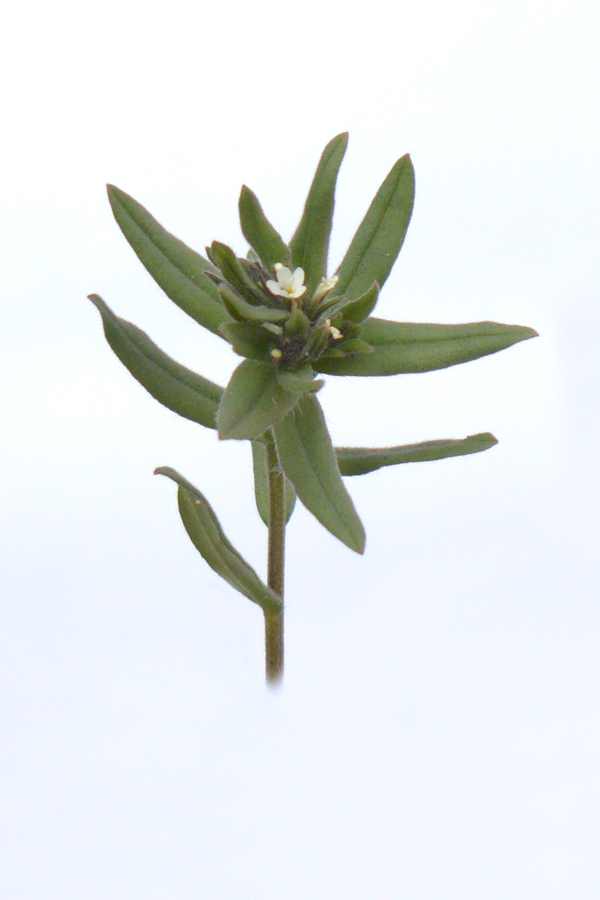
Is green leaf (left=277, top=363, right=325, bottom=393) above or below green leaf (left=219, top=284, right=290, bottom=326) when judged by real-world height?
below

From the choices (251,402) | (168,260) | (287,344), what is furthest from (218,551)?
(168,260)

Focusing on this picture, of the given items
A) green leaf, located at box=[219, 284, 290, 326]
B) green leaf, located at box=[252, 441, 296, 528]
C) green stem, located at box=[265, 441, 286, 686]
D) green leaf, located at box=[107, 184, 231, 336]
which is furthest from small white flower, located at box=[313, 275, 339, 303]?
green leaf, located at box=[252, 441, 296, 528]

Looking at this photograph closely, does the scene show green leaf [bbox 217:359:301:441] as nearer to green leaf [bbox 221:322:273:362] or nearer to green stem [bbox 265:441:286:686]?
green leaf [bbox 221:322:273:362]

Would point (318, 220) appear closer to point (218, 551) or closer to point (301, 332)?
point (301, 332)

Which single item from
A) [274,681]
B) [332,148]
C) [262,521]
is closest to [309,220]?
[332,148]

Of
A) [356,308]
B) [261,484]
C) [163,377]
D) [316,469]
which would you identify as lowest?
[316,469]

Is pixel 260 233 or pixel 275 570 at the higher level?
pixel 260 233
